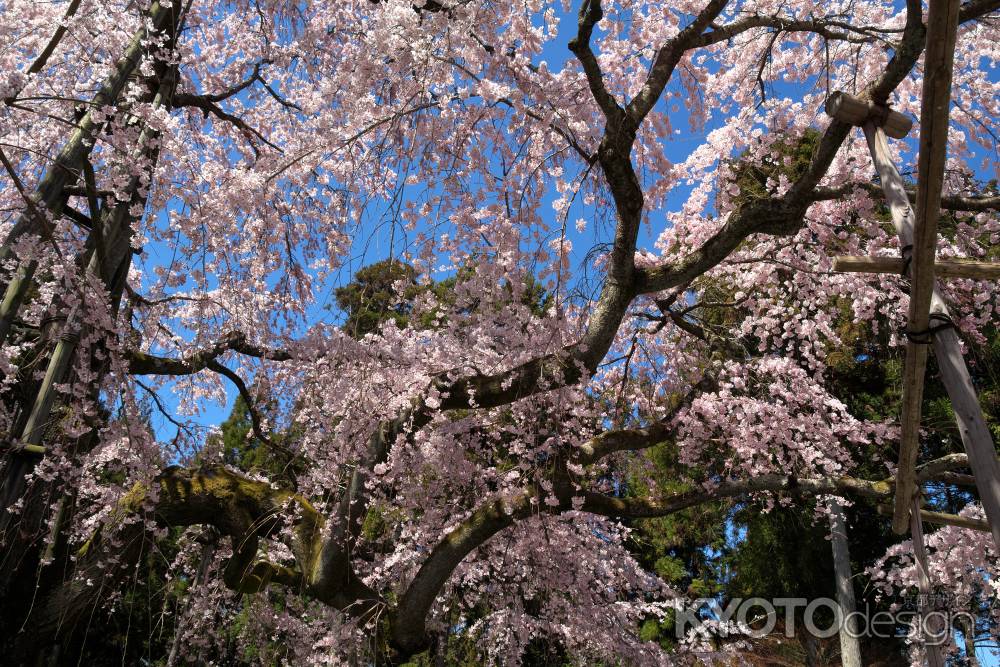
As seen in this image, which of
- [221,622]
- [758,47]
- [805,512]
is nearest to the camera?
[758,47]

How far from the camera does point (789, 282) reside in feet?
17.8

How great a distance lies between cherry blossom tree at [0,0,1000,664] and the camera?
3465 mm

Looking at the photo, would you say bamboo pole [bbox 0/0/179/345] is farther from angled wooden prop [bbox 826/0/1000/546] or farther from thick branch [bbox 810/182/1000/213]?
thick branch [bbox 810/182/1000/213]

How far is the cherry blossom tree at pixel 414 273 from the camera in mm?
3465

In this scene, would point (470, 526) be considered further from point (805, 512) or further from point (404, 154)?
point (805, 512)

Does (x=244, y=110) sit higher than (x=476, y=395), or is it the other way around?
(x=244, y=110)

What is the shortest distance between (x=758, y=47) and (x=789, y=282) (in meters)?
1.93

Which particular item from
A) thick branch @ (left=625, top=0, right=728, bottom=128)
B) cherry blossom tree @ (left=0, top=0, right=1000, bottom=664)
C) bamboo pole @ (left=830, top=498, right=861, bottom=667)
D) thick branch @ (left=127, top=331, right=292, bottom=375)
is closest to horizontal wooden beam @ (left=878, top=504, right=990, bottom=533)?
cherry blossom tree @ (left=0, top=0, right=1000, bottom=664)

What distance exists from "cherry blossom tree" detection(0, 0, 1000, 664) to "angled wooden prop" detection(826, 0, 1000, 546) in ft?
3.43

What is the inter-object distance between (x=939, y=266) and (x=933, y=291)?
10cm

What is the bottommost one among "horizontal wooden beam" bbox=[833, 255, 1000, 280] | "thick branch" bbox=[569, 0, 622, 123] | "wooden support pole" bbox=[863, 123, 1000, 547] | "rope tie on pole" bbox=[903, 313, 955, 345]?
"wooden support pole" bbox=[863, 123, 1000, 547]

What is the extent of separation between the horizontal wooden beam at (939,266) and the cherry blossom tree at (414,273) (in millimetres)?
1031

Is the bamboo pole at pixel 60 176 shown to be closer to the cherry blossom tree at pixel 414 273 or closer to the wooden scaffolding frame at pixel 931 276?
the cherry blossom tree at pixel 414 273

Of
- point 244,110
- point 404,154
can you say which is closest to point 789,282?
point 404,154
